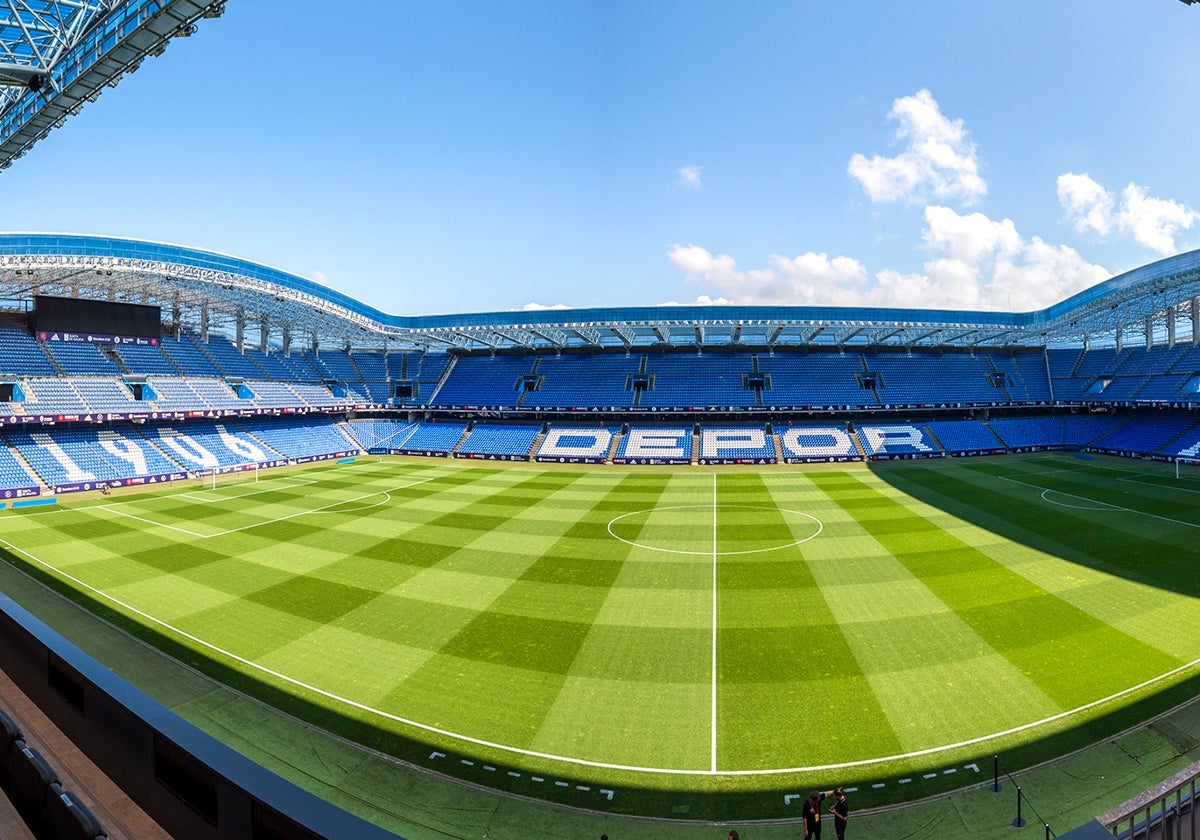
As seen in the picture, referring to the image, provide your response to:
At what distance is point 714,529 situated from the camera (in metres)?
24.9

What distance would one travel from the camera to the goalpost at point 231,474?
3875 centimetres

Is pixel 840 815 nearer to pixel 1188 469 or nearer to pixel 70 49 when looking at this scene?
pixel 70 49

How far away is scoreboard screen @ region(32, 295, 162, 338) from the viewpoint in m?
39.9

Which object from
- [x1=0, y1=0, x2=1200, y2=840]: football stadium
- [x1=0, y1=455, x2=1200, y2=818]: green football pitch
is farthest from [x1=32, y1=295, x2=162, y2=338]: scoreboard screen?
[x1=0, y1=455, x2=1200, y2=818]: green football pitch

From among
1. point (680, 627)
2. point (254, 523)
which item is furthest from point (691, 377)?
point (680, 627)

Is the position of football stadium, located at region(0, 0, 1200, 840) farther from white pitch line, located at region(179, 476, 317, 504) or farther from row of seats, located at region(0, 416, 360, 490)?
white pitch line, located at region(179, 476, 317, 504)

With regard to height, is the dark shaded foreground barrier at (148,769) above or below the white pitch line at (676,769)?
above

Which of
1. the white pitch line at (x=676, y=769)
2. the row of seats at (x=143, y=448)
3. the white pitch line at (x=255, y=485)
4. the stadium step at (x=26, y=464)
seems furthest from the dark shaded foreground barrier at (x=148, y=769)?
the row of seats at (x=143, y=448)

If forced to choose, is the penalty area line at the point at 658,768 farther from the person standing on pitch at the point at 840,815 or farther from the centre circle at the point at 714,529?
the centre circle at the point at 714,529

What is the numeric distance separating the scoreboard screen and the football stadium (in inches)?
9.8

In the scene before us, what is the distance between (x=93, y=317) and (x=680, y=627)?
48972 millimetres

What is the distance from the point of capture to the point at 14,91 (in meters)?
14.8

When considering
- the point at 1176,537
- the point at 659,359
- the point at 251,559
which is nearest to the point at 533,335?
the point at 659,359

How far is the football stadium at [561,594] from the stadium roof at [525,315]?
0.34m
